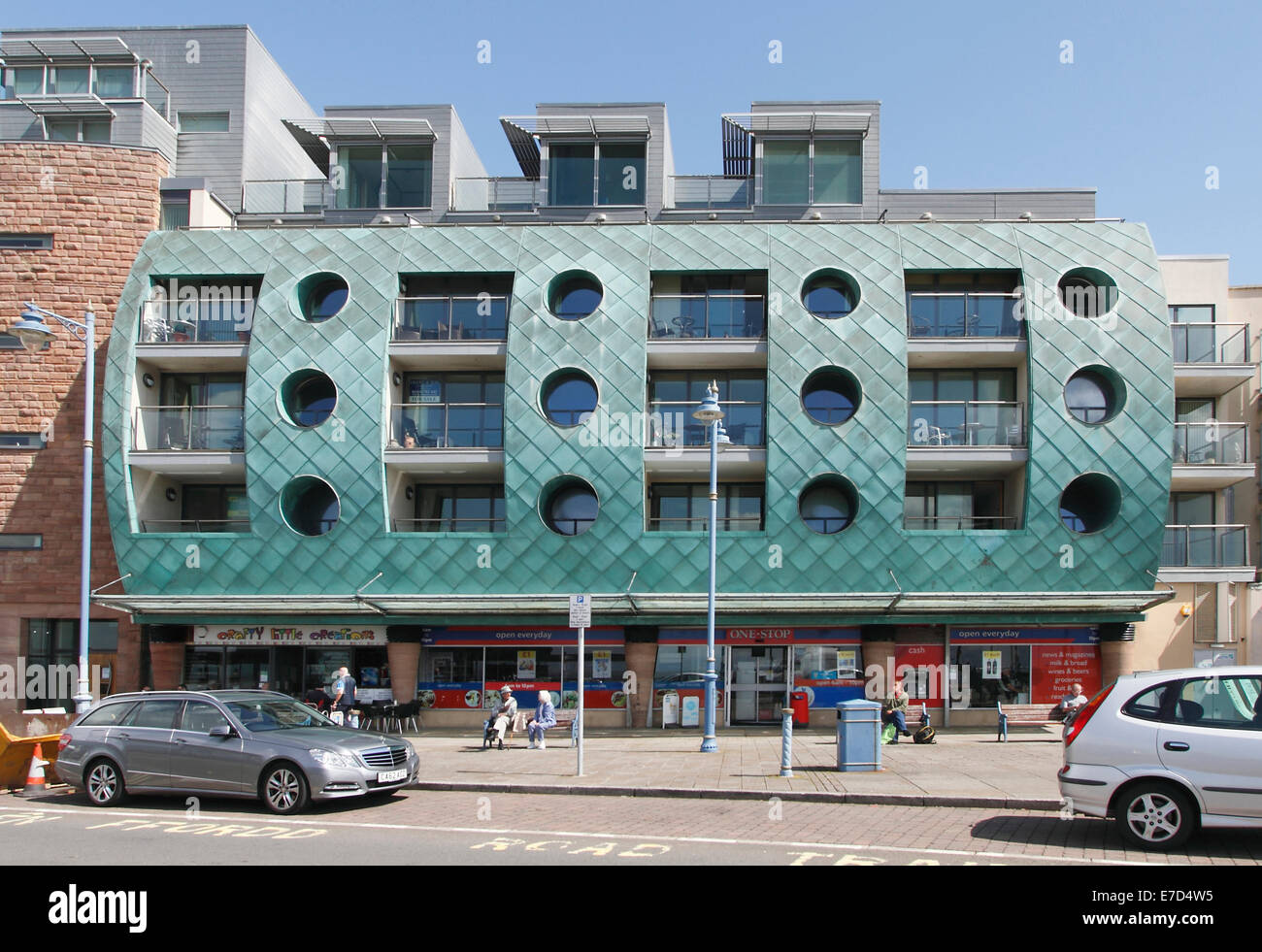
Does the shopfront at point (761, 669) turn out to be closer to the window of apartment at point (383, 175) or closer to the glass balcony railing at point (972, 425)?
the glass balcony railing at point (972, 425)

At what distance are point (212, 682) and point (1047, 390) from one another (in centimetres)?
2191

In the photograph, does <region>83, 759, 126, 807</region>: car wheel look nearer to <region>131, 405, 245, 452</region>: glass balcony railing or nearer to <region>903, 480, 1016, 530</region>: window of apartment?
<region>131, 405, 245, 452</region>: glass balcony railing

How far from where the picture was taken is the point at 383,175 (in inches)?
1272

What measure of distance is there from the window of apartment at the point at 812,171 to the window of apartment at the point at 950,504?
929cm

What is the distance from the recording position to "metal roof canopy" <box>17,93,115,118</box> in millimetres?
32156

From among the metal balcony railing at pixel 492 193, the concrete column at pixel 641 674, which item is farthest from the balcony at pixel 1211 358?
the metal balcony railing at pixel 492 193

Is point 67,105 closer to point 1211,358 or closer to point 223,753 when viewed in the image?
point 223,753

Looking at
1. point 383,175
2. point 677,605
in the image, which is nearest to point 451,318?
point 383,175

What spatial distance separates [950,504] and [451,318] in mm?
13735

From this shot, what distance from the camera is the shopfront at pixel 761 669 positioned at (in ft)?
84.5

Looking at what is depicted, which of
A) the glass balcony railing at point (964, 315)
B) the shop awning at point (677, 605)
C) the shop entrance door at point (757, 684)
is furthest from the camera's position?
the glass balcony railing at point (964, 315)

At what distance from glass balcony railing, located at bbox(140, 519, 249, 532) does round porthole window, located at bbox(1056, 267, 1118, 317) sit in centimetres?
2175

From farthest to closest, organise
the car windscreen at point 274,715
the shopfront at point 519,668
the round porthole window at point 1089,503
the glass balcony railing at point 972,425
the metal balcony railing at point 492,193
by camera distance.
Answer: the metal balcony railing at point 492,193 < the shopfront at point 519,668 < the glass balcony railing at point 972,425 < the round porthole window at point 1089,503 < the car windscreen at point 274,715
